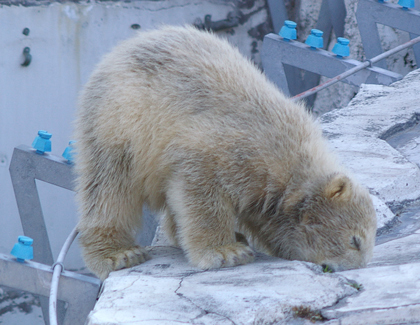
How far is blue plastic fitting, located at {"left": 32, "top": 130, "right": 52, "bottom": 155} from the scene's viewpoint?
3904 mm

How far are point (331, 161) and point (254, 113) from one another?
503 mm

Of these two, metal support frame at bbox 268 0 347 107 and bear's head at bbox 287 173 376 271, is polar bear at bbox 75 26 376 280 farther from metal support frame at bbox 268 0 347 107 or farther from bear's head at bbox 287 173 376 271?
metal support frame at bbox 268 0 347 107

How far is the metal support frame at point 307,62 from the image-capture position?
5.07 meters

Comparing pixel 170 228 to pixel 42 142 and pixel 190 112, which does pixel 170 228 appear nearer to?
pixel 190 112

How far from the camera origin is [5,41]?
5.82 m

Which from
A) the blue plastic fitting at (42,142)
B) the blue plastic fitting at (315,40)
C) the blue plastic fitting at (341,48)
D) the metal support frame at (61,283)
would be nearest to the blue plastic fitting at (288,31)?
the blue plastic fitting at (315,40)

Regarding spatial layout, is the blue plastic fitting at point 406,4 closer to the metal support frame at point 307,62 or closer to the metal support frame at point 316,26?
the metal support frame at point 307,62

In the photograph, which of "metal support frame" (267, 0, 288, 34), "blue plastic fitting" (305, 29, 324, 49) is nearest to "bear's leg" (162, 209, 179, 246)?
"blue plastic fitting" (305, 29, 324, 49)

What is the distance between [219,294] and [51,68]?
4.66 m

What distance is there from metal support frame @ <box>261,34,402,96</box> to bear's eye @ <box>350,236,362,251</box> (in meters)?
2.78

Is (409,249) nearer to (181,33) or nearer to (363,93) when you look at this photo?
(181,33)

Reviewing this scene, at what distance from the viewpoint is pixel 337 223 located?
263 centimetres

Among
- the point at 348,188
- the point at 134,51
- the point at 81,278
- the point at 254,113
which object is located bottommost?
the point at 81,278

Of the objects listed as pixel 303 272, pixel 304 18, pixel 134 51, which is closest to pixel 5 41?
pixel 134 51
